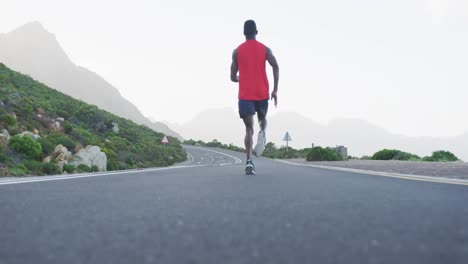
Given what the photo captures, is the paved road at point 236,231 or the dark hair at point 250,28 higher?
the dark hair at point 250,28

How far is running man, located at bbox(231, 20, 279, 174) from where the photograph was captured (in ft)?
23.0

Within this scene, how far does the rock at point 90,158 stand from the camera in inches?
714

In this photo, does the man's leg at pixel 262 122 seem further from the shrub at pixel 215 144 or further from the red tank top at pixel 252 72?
the shrub at pixel 215 144

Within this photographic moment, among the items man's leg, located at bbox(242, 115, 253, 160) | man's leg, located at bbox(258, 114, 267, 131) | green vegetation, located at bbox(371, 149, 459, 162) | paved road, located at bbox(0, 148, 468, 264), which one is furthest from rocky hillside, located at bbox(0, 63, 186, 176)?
green vegetation, located at bbox(371, 149, 459, 162)

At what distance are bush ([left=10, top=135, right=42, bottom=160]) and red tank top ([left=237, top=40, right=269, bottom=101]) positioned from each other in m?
11.5

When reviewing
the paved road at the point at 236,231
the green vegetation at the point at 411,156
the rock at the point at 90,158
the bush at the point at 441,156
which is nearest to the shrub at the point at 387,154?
the green vegetation at the point at 411,156

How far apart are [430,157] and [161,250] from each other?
2014 centimetres

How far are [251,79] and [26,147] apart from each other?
11.8 metres

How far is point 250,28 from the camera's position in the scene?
23.3ft

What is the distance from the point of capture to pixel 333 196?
10.0 ft

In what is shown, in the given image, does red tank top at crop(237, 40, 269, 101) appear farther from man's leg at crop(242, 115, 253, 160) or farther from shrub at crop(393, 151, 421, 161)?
shrub at crop(393, 151, 421, 161)

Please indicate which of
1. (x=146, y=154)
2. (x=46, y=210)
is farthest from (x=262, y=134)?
(x=146, y=154)

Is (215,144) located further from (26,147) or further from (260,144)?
(260,144)

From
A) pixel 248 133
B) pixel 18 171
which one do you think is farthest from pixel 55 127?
pixel 248 133
